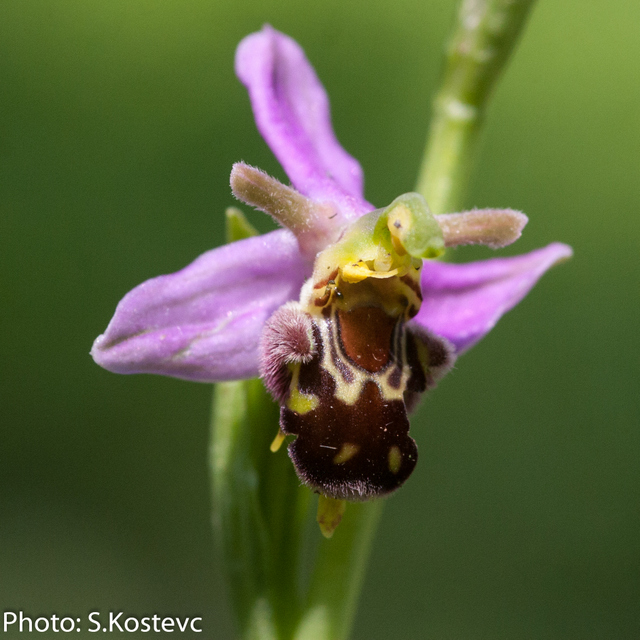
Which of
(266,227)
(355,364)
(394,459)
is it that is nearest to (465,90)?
(355,364)

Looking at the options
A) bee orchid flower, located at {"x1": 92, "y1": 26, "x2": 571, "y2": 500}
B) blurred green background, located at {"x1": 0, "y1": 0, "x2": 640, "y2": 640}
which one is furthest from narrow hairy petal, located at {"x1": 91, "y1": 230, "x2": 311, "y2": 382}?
blurred green background, located at {"x1": 0, "y1": 0, "x2": 640, "y2": 640}

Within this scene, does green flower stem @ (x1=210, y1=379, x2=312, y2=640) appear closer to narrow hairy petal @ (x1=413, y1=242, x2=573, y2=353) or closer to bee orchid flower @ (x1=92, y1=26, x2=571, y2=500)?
bee orchid flower @ (x1=92, y1=26, x2=571, y2=500)

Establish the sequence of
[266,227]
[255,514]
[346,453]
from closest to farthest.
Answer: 1. [346,453]
2. [255,514]
3. [266,227]

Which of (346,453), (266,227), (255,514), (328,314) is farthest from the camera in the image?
(266,227)

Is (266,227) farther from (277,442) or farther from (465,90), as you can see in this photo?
(277,442)

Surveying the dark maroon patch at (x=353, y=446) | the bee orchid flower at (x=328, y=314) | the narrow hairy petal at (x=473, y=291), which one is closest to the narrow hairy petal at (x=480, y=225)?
the bee orchid flower at (x=328, y=314)

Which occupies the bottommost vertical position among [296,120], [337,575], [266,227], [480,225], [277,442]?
[337,575]
